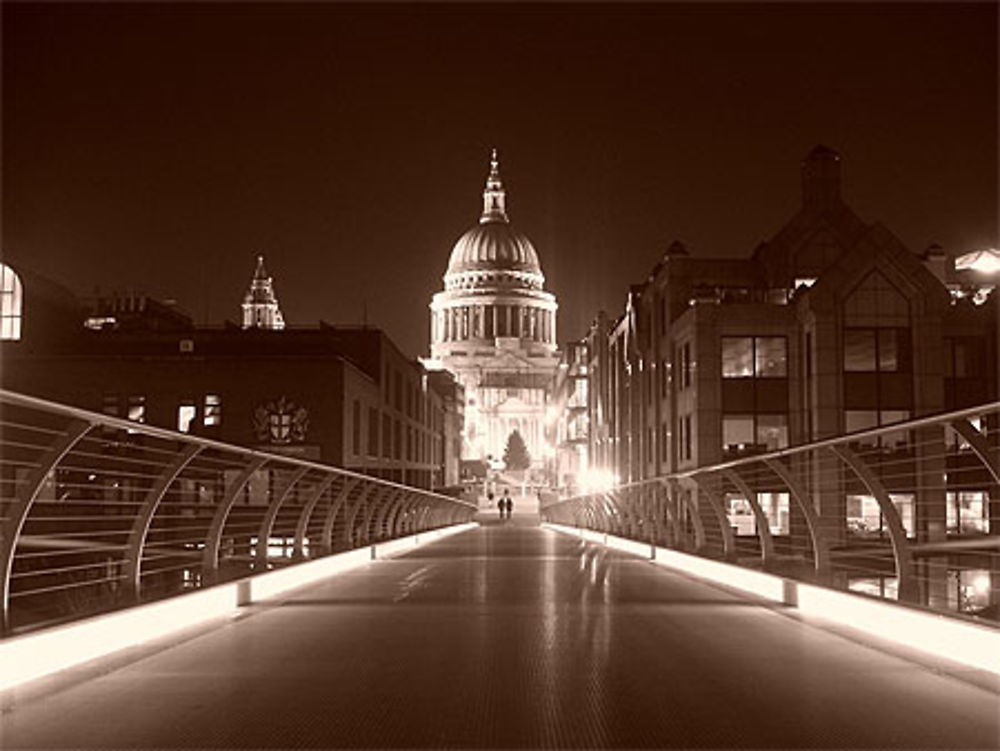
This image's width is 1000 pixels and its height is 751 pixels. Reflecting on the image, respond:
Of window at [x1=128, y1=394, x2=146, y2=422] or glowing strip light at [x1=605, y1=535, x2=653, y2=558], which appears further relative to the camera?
window at [x1=128, y1=394, x2=146, y2=422]

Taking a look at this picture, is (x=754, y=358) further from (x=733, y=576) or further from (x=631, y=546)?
(x=733, y=576)

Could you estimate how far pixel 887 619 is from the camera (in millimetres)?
8258

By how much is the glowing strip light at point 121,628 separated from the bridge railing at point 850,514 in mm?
4495

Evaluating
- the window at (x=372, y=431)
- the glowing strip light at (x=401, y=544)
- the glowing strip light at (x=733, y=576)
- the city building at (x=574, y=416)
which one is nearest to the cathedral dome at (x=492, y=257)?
the city building at (x=574, y=416)

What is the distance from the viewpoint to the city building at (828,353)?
42969 millimetres

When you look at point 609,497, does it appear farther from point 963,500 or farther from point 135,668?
point 963,500

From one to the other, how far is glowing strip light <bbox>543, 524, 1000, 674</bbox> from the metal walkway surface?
0.28 m

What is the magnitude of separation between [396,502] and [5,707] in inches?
739

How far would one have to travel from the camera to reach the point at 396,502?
24.4 m

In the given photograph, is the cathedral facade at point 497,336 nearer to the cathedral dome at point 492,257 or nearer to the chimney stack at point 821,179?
the cathedral dome at point 492,257

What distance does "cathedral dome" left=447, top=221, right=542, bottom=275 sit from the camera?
181875mm

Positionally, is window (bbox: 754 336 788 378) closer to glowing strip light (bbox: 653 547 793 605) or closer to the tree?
glowing strip light (bbox: 653 547 793 605)

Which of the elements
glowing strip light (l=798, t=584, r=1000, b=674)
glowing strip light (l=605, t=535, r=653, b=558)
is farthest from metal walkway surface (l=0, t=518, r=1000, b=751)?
glowing strip light (l=605, t=535, r=653, b=558)

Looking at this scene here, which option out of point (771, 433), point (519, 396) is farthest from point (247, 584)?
point (519, 396)
